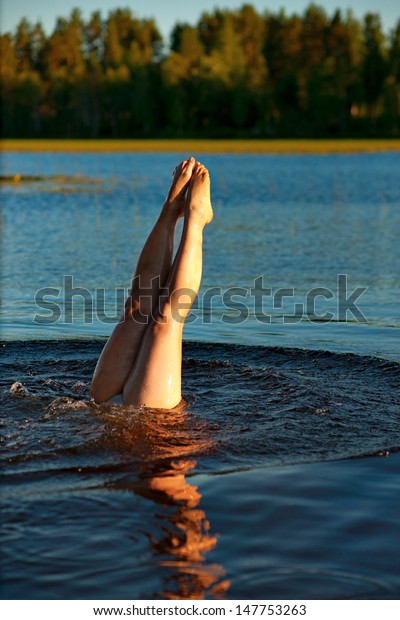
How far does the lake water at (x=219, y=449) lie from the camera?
4.10 m

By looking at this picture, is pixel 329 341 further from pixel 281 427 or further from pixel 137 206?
pixel 137 206

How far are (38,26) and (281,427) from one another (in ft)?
446

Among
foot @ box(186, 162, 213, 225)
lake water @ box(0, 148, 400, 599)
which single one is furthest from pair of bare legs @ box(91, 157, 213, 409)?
lake water @ box(0, 148, 400, 599)

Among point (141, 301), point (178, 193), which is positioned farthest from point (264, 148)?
point (141, 301)

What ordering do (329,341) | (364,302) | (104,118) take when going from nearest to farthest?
(329,341) → (364,302) → (104,118)

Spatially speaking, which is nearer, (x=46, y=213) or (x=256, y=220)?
(x=256, y=220)

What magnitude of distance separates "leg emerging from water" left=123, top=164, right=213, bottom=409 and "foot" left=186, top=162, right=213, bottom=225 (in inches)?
1.4

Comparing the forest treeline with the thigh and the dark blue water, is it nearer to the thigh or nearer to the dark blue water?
the dark blue water

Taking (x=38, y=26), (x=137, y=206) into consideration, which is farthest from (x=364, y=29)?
(x=137, y=206)

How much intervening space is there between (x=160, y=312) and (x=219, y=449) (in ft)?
2.99

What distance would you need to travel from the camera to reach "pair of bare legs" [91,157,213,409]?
5.68 metres

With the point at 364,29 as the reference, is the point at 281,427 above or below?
below

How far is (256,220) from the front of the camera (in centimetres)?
2128

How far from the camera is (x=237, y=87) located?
307 ft
